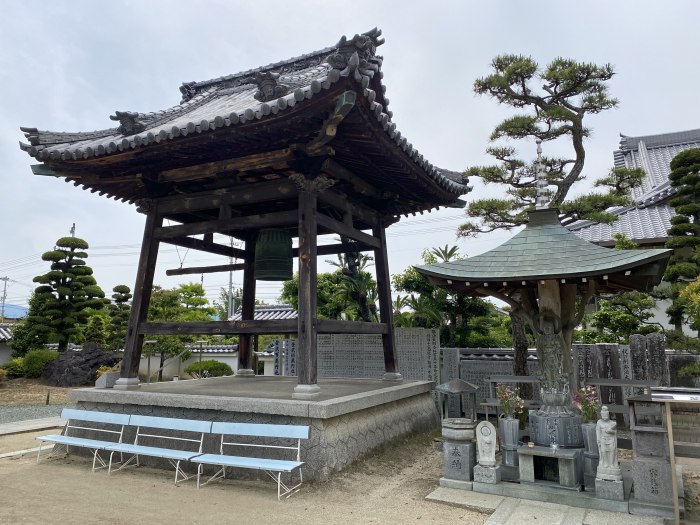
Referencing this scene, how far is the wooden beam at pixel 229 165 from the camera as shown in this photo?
6.93m

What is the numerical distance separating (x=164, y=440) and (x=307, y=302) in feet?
9.95

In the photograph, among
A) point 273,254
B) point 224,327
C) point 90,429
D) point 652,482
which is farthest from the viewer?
point 273,254

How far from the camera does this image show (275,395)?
6.84 meters

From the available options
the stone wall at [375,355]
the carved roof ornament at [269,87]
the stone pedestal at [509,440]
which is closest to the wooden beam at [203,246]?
the stone wall at [375,355]

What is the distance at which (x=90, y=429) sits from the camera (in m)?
7.22

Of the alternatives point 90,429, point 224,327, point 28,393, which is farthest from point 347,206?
point 28,393

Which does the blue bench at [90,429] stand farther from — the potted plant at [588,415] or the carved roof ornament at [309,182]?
the potted plant at [588,415]

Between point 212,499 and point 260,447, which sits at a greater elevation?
point 260,447

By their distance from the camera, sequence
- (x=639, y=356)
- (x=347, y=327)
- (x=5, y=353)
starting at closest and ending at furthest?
(x=347, y=327)
(x=639, y=356)
(x=5, y=353)

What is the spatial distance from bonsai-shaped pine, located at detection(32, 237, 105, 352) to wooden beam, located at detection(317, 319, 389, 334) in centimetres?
2068

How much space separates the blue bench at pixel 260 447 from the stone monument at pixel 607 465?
3.35 metres

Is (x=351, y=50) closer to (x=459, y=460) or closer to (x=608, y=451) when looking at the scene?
(x=459, y=460)

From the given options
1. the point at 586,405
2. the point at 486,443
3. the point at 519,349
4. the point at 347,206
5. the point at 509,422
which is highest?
the point at 347,206

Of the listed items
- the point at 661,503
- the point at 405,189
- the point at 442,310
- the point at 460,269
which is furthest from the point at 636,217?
the point at 661,503
